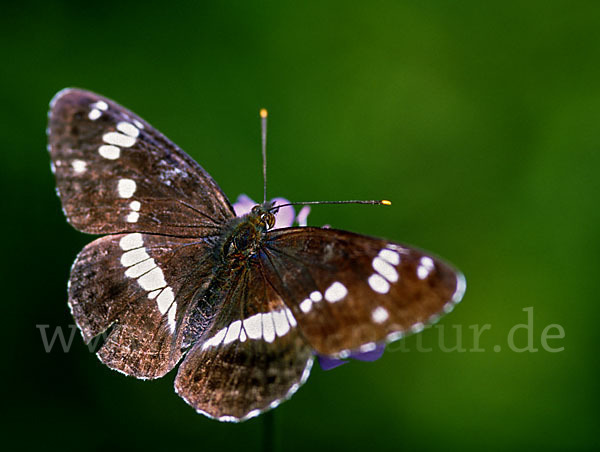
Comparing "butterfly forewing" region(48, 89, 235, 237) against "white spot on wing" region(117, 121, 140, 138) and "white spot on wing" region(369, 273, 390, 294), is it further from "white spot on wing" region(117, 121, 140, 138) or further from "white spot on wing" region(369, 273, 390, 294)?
"white spot on wing" region(369, 273, 390, 294)

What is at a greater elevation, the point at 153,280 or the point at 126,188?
the point at 126,188

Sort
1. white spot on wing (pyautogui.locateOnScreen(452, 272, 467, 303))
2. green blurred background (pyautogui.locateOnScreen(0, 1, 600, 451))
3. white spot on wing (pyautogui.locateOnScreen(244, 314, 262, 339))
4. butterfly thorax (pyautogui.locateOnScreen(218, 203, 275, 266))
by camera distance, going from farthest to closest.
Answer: green blurred background (pyautogui.locateOnScreen(0, 1, 600, 451)), butterfly thorax (pyautogui.locateOnScreen(218, 203, 275, 266)), white spot on wing (pyautogui.locateOnScreen(244, 314, 262, 339)), white spot on wing (pyautogui.locateOnScreen(452, 272, 467, 303))

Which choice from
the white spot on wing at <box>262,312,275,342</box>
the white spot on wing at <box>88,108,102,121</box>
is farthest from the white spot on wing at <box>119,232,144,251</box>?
the white spot on wing at <box>262,312,275,342</box>

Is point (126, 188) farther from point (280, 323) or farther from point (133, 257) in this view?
point (280, 323)

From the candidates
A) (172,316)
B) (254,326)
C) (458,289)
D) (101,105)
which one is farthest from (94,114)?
(458,289)

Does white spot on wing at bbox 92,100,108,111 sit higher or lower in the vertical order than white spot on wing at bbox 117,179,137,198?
higher
